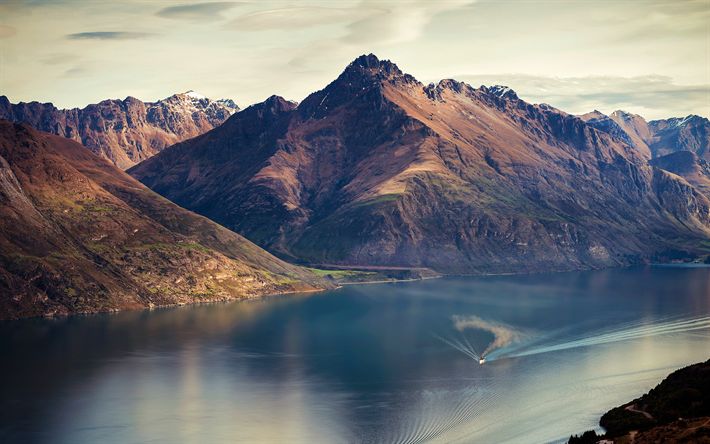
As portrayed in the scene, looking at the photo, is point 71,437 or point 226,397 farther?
point 226,397

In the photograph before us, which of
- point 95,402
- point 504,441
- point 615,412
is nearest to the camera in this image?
point 504,441

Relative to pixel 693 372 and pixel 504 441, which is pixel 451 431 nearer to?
pixel 504 441

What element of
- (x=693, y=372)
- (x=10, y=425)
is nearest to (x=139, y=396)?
(x=10, y=425)

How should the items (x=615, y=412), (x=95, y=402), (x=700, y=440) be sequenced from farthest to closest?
(x=95, y=402) < (x=615, y=412) < (x=700, y=440)

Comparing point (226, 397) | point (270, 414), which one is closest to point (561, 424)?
point (270, 414)

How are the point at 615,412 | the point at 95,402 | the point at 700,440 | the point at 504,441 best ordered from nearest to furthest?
the point at 700,440
the point at 504,441
the point at 615,412
the point at 95,402

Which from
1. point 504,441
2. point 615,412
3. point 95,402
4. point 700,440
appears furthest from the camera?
point 95,402

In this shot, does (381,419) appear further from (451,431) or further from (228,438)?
(228,438)

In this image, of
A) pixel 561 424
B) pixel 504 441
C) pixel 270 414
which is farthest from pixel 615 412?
pixel 270 414

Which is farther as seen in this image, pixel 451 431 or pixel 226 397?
pixel 226 397
